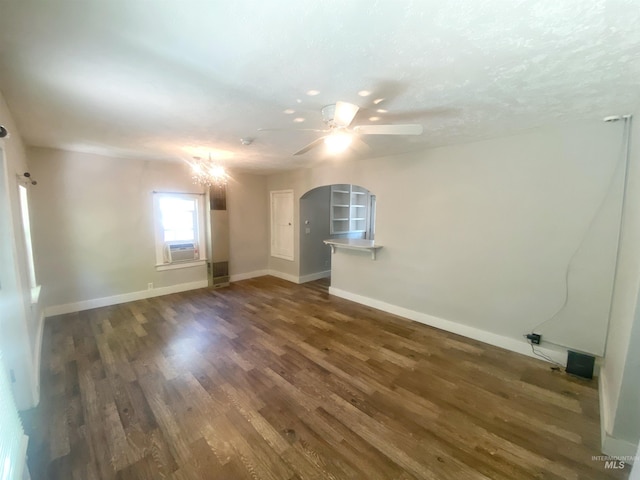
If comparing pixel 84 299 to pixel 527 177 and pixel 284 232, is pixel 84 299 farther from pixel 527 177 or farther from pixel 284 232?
pixel 527 177

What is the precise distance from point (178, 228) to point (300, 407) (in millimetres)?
4292

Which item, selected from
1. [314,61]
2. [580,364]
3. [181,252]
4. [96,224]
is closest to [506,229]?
[580,364]

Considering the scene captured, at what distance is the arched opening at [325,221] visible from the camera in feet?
19.2

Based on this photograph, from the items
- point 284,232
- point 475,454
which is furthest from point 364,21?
point 284,232

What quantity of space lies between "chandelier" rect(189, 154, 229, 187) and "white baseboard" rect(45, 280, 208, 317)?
6.85 ft

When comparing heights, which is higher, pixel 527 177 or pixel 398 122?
pixel 398 122

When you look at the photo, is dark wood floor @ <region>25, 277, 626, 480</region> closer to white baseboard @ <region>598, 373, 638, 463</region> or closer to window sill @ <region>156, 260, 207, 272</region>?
white baseboard @ <region>598, 373, 638, 463</region>

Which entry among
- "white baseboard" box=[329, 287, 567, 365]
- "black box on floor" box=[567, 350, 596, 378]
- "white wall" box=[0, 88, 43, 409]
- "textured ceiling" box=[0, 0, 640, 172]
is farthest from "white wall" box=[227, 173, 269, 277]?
"black box on floor" box=[567, 350, 596, 378]

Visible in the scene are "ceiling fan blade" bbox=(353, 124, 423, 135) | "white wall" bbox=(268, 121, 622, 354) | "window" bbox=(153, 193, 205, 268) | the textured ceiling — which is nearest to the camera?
the textured ceiling

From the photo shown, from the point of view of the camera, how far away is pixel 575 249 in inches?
104

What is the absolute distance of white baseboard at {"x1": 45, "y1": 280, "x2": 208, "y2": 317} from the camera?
4.02m

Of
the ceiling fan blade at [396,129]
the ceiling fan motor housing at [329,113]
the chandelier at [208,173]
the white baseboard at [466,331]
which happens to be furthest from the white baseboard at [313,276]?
the ceiling fan blade at [396,129]

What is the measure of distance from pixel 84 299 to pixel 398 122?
532 cm

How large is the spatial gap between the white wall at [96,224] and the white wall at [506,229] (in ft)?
12.7
